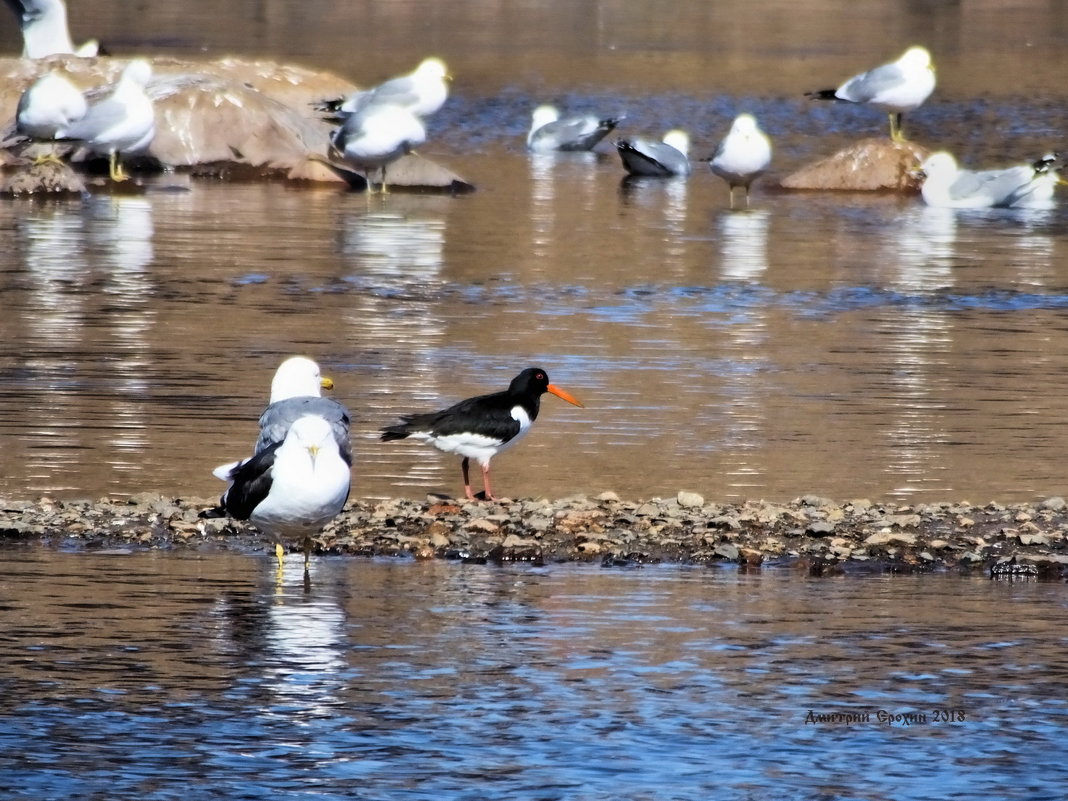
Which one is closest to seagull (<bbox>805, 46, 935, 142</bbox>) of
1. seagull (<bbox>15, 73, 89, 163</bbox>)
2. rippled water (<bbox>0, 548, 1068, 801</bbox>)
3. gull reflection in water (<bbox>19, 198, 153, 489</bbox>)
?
gull reflection in water (<bbox>19, 198, 153, 489</bbox>)

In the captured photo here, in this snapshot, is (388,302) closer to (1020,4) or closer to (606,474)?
(606,474)

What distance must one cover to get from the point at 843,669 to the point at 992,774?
3.58ft

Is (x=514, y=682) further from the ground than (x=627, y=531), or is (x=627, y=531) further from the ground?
(x=627, y=531)

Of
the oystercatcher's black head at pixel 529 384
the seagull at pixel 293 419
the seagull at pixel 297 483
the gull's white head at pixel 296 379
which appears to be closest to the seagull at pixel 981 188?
the oystercatcher's black head at pixel 529 384

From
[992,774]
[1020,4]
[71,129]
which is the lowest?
[992,774]

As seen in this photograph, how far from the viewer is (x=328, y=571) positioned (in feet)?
29.3

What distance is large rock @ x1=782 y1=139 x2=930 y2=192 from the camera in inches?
1078

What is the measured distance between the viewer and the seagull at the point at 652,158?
29078 mm

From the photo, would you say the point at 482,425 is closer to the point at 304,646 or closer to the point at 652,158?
the point at 304,646

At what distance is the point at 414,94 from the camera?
27938 mm

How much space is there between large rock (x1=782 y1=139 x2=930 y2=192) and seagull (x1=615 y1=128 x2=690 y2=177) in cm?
224

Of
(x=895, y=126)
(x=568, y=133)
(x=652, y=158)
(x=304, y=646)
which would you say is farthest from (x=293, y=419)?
(x=568, y=133)

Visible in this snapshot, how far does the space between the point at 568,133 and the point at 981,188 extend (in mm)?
9181

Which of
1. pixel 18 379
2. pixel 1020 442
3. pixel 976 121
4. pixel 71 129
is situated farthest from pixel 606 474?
pixel 976 121
